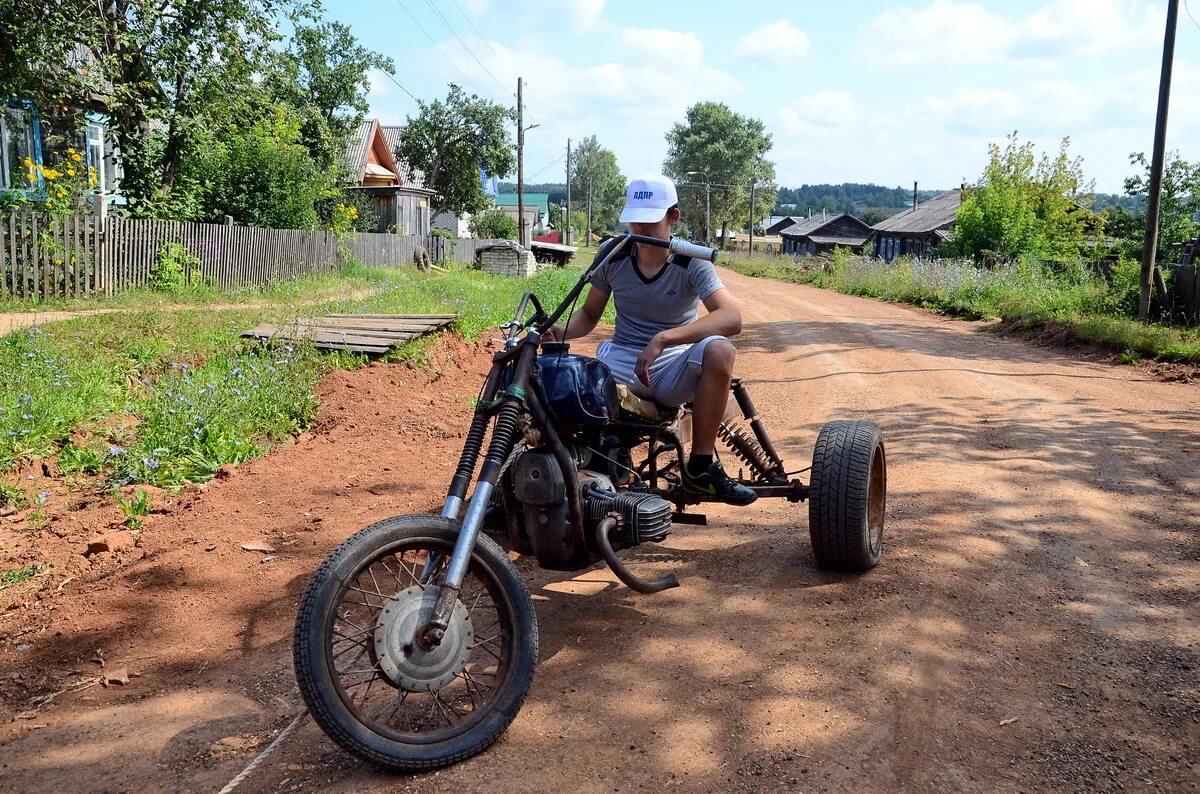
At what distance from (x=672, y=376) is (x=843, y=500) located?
37.6 inches

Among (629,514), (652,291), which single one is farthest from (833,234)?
(629,514)

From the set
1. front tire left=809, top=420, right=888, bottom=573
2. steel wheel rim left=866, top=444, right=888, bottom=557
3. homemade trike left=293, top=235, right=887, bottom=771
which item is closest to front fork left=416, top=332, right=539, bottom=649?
homemade trike left=293, top=235, right=887, bottom=771

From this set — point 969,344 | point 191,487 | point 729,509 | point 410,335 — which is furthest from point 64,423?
point 969,344

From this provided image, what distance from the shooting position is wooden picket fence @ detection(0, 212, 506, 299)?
1359cm

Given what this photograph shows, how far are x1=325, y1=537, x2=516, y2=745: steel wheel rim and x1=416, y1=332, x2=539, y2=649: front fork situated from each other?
3.7 inches

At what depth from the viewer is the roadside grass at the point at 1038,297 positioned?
1392cm

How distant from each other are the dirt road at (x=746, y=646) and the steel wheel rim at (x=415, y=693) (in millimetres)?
174

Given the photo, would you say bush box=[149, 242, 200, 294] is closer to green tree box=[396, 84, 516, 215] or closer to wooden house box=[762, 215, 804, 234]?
green tree box=[396, 84, 516, 215]

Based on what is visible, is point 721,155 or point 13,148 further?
point 721,155

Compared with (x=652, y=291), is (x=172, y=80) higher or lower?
higher

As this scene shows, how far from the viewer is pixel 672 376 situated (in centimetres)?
434

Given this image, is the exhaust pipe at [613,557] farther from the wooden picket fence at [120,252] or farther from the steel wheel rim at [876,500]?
the wooden picket fence at [120,252]

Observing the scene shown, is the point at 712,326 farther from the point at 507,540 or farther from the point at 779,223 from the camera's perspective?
the point at 779,223

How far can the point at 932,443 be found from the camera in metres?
7.47
